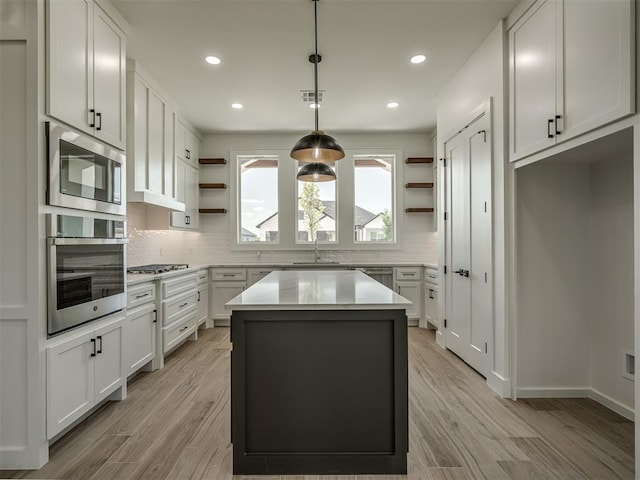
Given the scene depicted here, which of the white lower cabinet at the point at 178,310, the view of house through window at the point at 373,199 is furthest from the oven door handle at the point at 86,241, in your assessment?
the view of house through window at the point at 373,199

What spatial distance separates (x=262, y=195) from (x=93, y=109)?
137 inches

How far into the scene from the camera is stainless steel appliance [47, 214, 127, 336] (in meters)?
2.00

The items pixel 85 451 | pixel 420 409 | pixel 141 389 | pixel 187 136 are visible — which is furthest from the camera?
pixel 187 136

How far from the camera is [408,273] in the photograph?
205 inches

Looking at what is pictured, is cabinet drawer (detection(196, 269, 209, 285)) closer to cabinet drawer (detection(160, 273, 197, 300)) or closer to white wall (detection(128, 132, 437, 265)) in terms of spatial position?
cabinet drawer (detection(160, 273, 197, 300))

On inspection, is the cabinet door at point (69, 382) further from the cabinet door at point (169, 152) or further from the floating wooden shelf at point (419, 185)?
the floating wooden shelf at point (419, 185)

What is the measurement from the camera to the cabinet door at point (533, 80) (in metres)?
2.32

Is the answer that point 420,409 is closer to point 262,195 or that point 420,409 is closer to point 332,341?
point 332,341

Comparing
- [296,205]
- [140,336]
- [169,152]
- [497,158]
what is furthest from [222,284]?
[497,158]

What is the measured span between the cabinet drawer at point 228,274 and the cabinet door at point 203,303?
19cm

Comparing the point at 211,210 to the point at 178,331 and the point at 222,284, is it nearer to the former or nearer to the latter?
the point at 222,284

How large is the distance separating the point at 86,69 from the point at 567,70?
2.99m

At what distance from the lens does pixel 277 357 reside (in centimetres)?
188

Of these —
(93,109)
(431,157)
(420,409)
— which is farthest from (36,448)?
(431,157)
